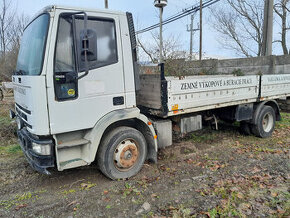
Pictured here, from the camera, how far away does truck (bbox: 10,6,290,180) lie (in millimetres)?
3137

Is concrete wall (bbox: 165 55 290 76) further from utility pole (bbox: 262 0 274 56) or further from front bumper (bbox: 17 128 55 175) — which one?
front bumper (bbox: 17 128 55 175)

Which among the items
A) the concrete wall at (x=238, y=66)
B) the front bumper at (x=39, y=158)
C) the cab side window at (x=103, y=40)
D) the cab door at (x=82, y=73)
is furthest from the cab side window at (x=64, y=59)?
the concrete wall at (x=238, y=66)

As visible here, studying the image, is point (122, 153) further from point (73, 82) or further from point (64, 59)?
point (64, 59)

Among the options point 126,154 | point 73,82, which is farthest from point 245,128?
point 73,82

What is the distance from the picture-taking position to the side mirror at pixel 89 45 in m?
3.02

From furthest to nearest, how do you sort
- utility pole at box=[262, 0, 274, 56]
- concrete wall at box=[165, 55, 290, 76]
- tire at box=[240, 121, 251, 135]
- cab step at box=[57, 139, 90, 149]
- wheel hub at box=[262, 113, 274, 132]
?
utility pole at box=[262, 0, 274, 56] < concrete wall at box=[165, 55, 290, 76] < wheel hub at box=[262, 113, 274, 132] < tire at box=[240, 121, 251, 135] < cab step at box=[57, 139, 90, 149]

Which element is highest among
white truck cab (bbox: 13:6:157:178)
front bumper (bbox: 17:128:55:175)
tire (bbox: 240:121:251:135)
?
white truck cab (bbox: 13:6:157:178)

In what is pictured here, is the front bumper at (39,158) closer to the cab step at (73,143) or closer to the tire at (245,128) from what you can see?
the cab step at (73,143)

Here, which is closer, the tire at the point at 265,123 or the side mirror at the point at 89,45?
the side mirror at the point at 89,45

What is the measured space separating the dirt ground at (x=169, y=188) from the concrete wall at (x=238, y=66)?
475 cm

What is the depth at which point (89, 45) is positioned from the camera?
3080 millimetres

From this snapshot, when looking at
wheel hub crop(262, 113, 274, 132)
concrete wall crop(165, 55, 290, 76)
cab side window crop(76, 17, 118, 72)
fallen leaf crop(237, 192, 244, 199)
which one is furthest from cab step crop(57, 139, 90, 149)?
concrete wall crop(165, 55, 290, 76)

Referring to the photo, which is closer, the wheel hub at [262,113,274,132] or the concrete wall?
the wheel hub at [262,113,274,132]

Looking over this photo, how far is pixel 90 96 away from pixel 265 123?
5150 mm
